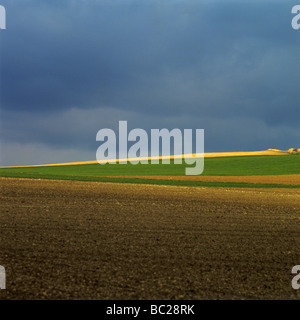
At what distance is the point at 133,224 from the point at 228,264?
6.30 meters

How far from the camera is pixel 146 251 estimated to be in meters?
11.6

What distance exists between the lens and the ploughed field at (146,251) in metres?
8.55

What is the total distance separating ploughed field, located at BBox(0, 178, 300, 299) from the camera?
28.1ft

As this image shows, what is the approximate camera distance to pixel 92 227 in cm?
1535

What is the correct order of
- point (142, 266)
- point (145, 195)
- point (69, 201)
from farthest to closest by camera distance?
point (145, 195) < point (69, 201) < point (142, 266)

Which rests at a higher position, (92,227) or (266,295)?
(92,227)

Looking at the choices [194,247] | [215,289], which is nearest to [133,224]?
[194,247]
